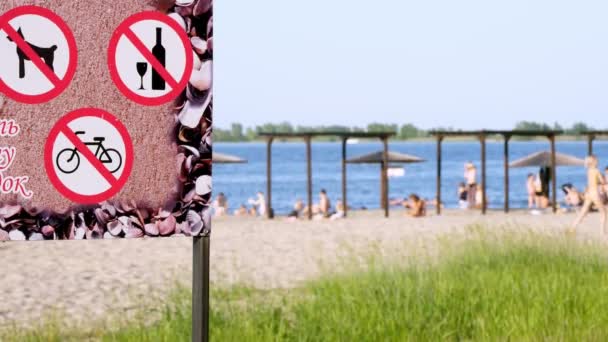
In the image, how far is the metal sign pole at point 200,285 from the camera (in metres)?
4.56

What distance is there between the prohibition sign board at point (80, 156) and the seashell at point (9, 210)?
0.20 m

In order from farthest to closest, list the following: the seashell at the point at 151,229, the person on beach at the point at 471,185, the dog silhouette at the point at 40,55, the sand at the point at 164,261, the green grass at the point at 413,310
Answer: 1. the person on beach at the point at 471,185
2. the sand at the point at 164,261
3. the green grass at the point at 413,310
4. the seashell at the point at 151,229
5. the dog silhouette at the point at 40,55

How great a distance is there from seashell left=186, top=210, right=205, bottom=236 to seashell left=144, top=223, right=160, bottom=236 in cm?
15

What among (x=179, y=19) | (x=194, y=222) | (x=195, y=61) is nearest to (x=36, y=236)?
(x=194, y=222)

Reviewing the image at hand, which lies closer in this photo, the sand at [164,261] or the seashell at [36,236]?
the seashell at [36,236]

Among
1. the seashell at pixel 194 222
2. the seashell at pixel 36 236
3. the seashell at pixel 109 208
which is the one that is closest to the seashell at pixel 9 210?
the seashell at pixel 36 236

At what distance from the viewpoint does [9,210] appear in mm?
4383

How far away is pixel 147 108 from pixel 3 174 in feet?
2.24

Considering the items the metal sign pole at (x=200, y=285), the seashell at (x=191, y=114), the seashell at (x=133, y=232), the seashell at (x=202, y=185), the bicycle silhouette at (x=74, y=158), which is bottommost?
the metal sign pole at (x=200, y=285)

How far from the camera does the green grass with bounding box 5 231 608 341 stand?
267 inches

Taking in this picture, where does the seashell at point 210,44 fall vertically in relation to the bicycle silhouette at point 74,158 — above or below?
above

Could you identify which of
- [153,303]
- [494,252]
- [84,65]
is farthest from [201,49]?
[494,252]

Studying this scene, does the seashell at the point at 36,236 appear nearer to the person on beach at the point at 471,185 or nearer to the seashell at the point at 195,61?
the seashell at the point at 195,61

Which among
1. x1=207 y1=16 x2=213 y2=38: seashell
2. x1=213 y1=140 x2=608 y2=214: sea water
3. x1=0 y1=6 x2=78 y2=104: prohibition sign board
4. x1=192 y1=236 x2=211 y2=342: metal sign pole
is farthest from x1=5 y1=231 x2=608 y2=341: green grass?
x1=213 y1=140 x2=608 y2=214: sea water
